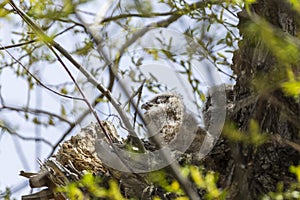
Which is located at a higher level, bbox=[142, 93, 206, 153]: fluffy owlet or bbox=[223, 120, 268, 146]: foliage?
bbox=[142, 93, 206, 153]: fluffy owlet

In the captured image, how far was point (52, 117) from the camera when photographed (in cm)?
264

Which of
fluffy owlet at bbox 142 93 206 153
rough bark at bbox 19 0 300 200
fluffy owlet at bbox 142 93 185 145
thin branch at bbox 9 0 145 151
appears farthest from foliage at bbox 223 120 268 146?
fluffy owlet at bbox 142 93 185 145

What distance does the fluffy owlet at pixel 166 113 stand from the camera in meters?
1.73

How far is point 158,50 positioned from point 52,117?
3.52 feet

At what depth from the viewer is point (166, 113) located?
1789 millimetres

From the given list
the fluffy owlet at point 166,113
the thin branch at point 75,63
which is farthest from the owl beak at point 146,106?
the thin branch at point 75,63

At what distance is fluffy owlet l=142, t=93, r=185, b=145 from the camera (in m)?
1.73

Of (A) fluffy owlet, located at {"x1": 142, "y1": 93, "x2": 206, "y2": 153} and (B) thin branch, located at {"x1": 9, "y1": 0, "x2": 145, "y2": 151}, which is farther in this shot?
(A) fluffy owlet, located at {"x1": 142, "y1": 93, "x2": 206, "y2": 153}

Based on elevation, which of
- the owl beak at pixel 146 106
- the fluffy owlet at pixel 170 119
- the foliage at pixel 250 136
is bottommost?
the foliage at pixel 250 136

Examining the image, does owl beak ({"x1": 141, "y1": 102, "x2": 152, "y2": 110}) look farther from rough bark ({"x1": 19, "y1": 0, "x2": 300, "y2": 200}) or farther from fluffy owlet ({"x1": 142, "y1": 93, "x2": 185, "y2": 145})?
rough bark ({"x1": 19, "y1": 0, "x2": 300, "y2": 200})

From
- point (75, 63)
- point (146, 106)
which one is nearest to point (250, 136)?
point (75, 63)

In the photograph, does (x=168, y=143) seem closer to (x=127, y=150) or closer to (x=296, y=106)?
(x=127, y=150)

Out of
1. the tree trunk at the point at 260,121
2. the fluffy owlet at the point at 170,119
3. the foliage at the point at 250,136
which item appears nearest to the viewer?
the foliage at the point at 250,136

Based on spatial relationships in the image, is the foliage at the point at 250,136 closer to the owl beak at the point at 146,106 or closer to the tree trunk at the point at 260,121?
the tree trunk at the point at 260,121
